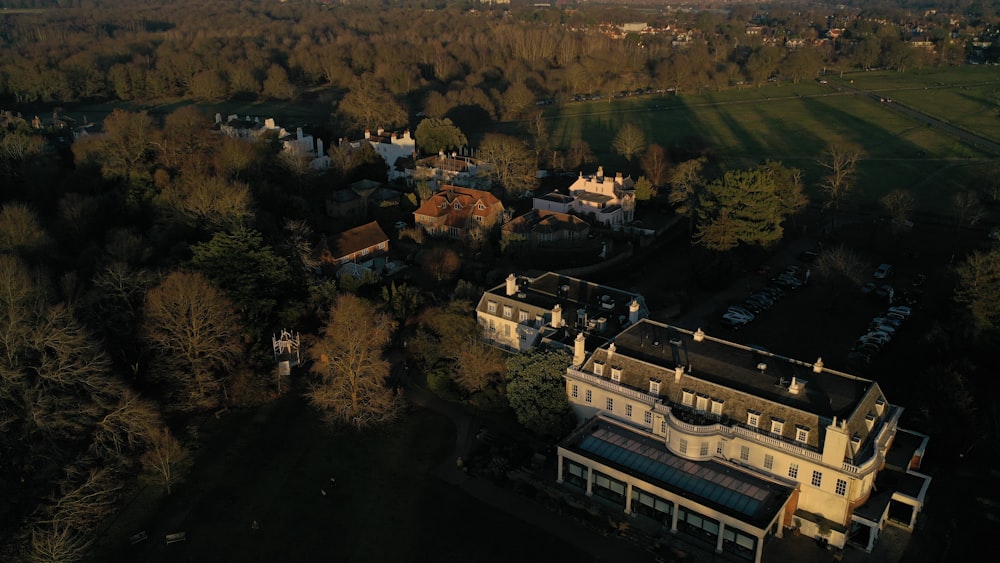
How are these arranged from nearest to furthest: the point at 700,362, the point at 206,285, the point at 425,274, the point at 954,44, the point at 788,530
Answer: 1. the point at 788,530
2. the point at 700,362
3. the point at 206,285
4. the point at 425,274
5. the point at 954,44

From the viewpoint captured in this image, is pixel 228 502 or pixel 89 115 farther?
pixel 89 115

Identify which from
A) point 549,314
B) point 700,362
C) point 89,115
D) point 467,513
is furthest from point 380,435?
point 89,115

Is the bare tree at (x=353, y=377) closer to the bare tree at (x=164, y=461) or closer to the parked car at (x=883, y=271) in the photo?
the bare tree at (x=164, y=461)

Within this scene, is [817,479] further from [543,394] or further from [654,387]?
[543,394]

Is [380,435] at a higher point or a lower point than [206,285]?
lower

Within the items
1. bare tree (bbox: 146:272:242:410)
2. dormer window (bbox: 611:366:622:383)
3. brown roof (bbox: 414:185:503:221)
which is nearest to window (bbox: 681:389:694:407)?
dormer window (bbox: 611:366:622:383)

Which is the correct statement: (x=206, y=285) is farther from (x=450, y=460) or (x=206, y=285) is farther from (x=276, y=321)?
(x=450, y=460)

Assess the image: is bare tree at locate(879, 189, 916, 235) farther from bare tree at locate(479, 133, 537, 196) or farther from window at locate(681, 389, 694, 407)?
window at locate(681, 389, 694, 407)

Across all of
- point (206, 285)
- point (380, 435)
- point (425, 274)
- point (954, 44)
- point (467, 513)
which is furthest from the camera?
point (954, 44)
